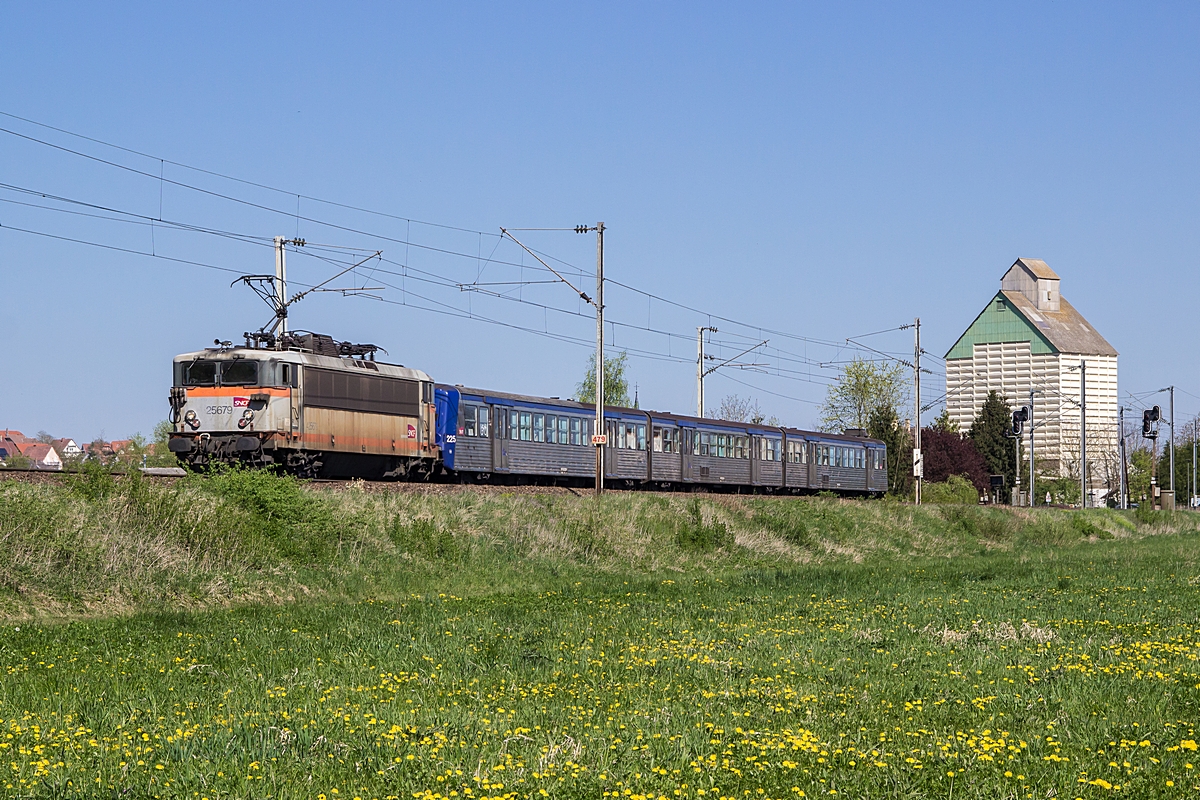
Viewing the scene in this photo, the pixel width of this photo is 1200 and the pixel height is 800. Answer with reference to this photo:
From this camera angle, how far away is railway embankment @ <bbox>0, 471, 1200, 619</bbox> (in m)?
20.8

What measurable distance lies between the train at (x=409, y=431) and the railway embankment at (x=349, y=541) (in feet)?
9.44

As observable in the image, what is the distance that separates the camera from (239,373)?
109 feet

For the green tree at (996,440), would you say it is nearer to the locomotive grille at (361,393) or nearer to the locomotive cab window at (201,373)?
the locomotive grille at (361,393)

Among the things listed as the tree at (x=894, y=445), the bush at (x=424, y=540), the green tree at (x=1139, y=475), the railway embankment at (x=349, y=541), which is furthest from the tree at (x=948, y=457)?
the bush at (x=424, y=540)

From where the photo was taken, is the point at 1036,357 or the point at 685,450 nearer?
the point at 685,450

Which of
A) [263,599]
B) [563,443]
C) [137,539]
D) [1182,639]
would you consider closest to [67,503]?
[137,539]

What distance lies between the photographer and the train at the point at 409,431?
33.3 meters

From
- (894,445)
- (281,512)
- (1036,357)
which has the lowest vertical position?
(281,512)

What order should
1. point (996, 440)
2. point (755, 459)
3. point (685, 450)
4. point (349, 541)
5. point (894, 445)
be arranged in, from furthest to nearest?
point (996, 440) → point (894, 445) → point (755, 459) → point (685, 450) → point (349, 541)

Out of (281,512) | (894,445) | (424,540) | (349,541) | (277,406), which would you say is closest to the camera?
(281,512)

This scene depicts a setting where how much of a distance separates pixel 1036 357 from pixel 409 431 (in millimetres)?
140850

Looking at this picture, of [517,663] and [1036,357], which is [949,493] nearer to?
[517,663]

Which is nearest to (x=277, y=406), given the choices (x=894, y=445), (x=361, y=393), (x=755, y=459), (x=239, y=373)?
(x=239, y=373)

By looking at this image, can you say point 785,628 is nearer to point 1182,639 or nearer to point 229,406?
point 1182,639
